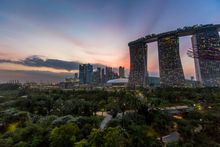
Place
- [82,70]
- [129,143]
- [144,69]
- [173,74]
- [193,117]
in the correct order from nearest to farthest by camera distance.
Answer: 1. [129,143]
2. [193,117]
3. [173,74]
4. [144,69]
5. [82,70]

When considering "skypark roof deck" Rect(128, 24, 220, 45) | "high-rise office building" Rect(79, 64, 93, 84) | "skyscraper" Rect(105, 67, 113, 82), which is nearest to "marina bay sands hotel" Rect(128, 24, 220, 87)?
"skypark roof deck" Rect(128, 24, 220, 45)

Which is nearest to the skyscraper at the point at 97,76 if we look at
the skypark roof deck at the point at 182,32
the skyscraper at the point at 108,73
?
the skyscraper at the point at 108,73

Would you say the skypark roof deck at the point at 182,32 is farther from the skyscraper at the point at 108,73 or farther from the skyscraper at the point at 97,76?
the skyscraper at the point at 97,76

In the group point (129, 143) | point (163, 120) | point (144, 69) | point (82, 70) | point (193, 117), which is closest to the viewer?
point (129, 143)

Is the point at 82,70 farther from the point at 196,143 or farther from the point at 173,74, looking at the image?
the point at 196,143

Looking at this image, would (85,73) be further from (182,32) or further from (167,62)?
(182,32)

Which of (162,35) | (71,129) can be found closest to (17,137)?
(71,129)

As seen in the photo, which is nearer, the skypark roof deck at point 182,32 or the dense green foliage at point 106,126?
the dense green foliage at point 106,126

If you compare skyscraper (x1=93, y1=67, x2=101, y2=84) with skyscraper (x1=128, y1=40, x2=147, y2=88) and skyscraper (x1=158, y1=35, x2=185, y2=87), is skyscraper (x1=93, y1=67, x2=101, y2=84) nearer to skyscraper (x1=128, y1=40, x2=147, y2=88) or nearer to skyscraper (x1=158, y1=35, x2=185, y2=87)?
skyscraper (x1=128, y1=40, x2=147, y2=88)
